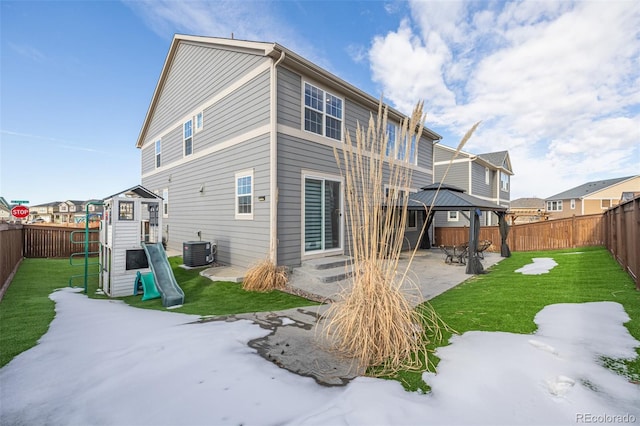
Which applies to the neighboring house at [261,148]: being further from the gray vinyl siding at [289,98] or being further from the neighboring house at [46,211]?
the neighboring house at [46,211]

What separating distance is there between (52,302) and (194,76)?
8158 millimetres

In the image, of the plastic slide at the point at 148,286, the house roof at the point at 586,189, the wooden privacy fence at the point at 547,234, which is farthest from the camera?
the house roof at the point at 586,189

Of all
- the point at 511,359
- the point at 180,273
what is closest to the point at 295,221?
the point at 180,273

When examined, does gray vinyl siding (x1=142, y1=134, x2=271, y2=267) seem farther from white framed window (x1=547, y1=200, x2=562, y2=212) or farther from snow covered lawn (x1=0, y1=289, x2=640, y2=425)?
white framed window (x1=547, y1=200, x2=562, y2=212)

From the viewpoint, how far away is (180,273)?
7309mm

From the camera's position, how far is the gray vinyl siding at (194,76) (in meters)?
7.73

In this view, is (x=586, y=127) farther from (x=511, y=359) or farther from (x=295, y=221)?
(x=511, y=359)

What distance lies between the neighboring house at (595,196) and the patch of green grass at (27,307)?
34.3 meters

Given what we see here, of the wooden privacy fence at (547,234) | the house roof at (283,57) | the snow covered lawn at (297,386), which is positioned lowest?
the snow covered lawn at (297,386)

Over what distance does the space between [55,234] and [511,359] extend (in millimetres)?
14084

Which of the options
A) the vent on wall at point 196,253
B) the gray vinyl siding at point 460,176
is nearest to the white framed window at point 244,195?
the vent on wall at point 196,253

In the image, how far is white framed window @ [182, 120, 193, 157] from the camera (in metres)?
10.1

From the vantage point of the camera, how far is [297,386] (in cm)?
214

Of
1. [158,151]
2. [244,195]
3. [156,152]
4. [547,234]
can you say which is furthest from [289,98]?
[547,234]
